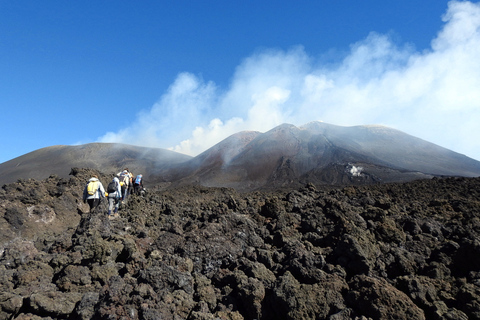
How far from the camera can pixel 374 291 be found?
314cm

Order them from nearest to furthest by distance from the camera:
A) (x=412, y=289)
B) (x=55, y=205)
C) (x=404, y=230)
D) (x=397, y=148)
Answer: (x=412, y=289)
(x=404, y=230)
(x=55, y=205)
(x=397, y=148)

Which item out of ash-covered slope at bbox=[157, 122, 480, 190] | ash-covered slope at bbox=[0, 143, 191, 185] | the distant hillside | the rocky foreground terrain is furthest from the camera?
ash-covered slope at bbox=[0, 143, 191, 185]

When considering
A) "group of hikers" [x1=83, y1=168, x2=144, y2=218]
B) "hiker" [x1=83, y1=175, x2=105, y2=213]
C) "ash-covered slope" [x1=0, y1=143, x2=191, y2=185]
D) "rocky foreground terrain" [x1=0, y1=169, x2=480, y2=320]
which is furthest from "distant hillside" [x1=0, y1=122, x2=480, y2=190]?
"rocky foreground terrain" [x1=0, y1=169, x2=480, y2=320]

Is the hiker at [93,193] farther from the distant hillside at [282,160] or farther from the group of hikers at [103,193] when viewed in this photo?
the distant hillside at [282,160]

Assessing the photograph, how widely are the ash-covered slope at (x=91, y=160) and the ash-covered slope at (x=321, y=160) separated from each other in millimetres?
8455

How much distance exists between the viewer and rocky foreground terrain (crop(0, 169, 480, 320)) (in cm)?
315

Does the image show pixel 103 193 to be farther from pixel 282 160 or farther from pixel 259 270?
pixel 282 160

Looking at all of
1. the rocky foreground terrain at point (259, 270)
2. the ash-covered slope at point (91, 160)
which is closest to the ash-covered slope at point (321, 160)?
the ash-covered slope at point (91, 160)

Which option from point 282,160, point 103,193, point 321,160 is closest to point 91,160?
point 282,160

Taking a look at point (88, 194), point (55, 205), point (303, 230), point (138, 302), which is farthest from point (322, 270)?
point (55, 205)

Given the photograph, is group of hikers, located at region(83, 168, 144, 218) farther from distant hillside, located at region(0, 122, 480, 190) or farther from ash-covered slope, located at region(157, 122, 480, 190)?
ash-covered slope, located at region(157, 122, 480, 190)

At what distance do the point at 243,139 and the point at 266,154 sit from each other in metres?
15.0

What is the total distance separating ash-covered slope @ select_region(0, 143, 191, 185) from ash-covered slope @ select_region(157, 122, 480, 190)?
27.7ft

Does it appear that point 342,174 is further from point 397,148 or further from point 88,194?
point 88,194
